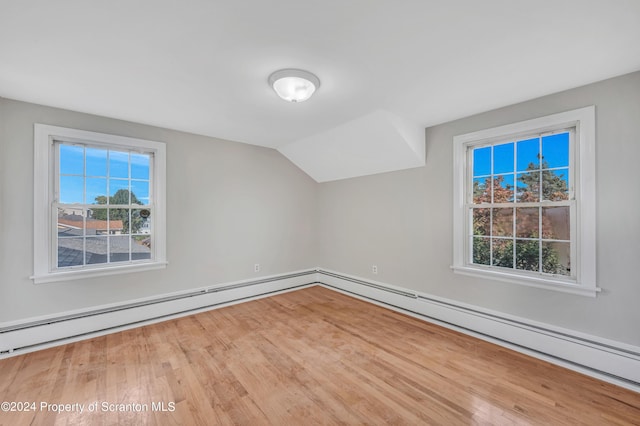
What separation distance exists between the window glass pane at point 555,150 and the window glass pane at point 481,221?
2.26 ft

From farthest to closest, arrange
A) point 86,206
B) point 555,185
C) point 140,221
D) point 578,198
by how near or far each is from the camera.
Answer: point 140,221
point 86,206
point 555,185
point 578,198

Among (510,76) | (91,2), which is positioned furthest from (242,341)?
(510,76)

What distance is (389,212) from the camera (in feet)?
12.6

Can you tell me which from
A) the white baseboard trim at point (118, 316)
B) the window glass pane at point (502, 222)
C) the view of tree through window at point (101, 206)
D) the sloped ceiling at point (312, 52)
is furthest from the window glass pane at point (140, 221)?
the window glass pane at point (502, 222)

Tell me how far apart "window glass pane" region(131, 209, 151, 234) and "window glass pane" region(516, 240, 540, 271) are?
4.21 m

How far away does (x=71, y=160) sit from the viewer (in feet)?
9.62

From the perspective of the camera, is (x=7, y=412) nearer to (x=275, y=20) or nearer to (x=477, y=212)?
(x=275, y=20)

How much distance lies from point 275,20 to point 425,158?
2.47 m

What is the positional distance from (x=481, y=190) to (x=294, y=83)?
7.61 ft

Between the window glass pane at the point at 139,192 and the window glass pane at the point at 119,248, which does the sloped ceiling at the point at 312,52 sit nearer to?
the window glass pane at the point at 139,192

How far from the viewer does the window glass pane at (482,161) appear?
298 centimetres

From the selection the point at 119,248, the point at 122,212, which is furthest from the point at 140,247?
the point at 122,212

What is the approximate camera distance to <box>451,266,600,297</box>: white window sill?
230 cm

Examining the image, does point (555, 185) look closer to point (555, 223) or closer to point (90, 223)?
point (555, 223)
